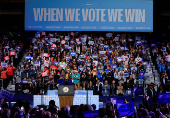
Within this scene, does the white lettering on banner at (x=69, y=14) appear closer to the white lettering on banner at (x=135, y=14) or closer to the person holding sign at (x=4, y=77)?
the white lettering on banner at (x=135, y=14)

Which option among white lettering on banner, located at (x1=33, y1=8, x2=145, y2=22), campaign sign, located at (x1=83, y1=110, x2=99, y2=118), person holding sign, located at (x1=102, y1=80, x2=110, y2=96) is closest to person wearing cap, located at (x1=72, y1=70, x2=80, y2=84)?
person holding sign, located at (x1=102, y1=80, x2=110, y2=96)

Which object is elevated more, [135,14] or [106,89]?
[135,14]

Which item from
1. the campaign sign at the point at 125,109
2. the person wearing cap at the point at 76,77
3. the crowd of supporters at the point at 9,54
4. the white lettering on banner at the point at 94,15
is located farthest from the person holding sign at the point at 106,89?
the campaign sign at the point at 125,109

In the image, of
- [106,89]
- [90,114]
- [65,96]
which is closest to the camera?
[90,114]

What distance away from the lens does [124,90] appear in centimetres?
1501

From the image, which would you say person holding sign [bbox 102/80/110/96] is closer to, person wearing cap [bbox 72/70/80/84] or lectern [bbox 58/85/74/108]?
person wearing cap [bbox 72/70/80/84]

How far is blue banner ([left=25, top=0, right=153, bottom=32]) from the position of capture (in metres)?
15.8

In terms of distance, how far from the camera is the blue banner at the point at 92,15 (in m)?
15.8

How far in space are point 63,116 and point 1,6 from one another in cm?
2015

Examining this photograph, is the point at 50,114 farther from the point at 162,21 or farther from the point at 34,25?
the point at 162,21

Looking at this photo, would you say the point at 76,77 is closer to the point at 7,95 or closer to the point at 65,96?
the point at 65,96

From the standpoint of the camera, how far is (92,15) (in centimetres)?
1590

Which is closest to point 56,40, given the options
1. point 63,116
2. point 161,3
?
point 161,3

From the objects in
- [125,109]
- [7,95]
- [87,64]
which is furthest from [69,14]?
[125,109]
